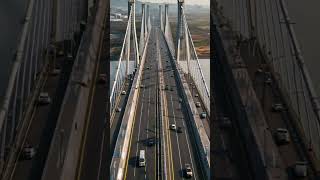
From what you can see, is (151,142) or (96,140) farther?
(151,142)

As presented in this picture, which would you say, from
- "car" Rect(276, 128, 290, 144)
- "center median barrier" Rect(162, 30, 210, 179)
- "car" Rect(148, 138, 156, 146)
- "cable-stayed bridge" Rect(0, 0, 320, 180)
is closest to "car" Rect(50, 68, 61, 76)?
"cable-stayed bridge" Rect(0, 0, 320, 180)

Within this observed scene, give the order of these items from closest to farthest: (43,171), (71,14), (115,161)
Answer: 1. (43,171)
2. (71,14)
3. (115,161)

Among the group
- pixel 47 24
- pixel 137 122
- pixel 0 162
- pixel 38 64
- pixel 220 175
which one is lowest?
pixel 137 122

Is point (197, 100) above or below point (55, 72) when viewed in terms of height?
below

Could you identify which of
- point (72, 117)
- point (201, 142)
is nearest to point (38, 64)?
point (72, 117)

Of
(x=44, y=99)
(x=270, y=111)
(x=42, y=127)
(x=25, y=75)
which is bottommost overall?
(x=42, y=127)

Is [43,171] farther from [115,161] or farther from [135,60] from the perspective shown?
[135,60]

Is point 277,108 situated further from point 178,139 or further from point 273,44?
point 178,139

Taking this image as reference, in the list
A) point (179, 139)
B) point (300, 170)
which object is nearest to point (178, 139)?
point (179, 139)
